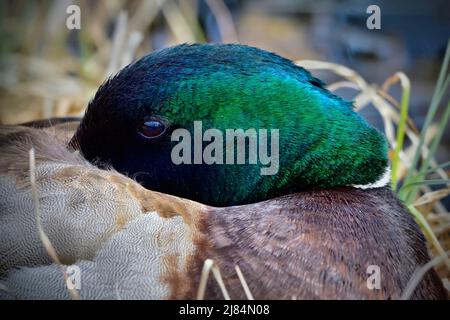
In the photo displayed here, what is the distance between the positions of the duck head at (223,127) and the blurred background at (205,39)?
944 millimetres

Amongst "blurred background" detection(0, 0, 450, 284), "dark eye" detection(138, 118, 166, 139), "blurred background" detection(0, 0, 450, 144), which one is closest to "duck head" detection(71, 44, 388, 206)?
"dark eye" detection(138, 118, 166, 139)

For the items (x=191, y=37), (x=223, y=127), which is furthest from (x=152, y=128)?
(x=191, y=37)

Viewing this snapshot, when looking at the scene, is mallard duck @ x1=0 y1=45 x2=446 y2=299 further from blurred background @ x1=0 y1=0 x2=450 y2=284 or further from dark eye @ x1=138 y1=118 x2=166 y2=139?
blurred background @ x1=0 y1=0 x2=450 y2=284

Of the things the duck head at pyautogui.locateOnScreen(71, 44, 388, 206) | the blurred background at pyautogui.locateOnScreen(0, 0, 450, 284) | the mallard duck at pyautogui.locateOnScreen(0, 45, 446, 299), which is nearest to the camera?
the mallard duck at pyautogui.locateOnScreen(0, 45, 446, 299)

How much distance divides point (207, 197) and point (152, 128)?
0.22 meters

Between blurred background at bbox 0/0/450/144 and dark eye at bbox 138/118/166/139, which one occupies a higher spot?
blurred background at bbox 0/0/450/144

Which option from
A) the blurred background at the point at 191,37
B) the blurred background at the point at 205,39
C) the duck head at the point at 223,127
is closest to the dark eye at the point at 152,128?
the duck head at the point at 223,127

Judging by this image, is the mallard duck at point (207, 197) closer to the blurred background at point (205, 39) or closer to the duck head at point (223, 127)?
the duck head at point (223, 127)

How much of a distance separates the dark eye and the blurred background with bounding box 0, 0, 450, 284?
1.13m

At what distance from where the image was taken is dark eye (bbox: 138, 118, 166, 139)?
6.29 feet

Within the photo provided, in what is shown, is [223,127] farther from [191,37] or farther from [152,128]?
[191,37]

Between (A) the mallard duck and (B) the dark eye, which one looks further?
(B) the dark eye

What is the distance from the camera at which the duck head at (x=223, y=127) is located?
1.90 meters
